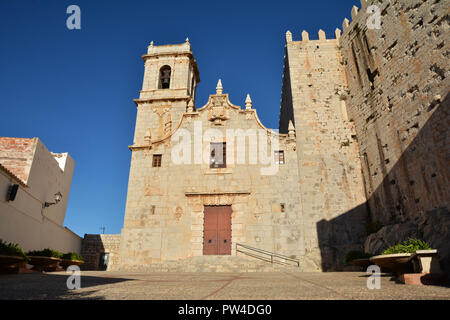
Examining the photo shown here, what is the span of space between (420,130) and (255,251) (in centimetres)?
1028

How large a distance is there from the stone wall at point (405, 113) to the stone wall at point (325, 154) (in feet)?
2.90

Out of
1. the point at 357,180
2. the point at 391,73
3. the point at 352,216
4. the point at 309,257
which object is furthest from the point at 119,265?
the point at 391,73

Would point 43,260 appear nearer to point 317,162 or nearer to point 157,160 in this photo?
point 157,160

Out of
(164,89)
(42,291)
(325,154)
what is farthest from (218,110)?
(42,291)

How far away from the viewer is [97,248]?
78.4 ft

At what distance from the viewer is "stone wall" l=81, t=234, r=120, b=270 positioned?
2332 cm

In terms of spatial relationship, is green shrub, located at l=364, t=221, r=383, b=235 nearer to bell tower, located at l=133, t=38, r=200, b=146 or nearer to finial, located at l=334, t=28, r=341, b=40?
finial, located at l=334, t=28, r=341, b=40

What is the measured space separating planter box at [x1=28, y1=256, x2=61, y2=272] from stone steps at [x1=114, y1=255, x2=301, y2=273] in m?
4.41

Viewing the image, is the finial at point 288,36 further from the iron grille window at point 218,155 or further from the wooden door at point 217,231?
the wooden door at point 217,231

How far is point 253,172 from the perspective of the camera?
1792cm

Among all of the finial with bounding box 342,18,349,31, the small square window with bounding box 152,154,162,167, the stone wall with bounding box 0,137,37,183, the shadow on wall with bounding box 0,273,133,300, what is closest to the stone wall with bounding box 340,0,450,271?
the finial with bounding box 342,18,349,31

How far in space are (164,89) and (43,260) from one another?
49.4 feet

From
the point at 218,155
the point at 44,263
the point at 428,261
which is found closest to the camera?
the point at 428,261

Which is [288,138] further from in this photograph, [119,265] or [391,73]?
[119,265]
